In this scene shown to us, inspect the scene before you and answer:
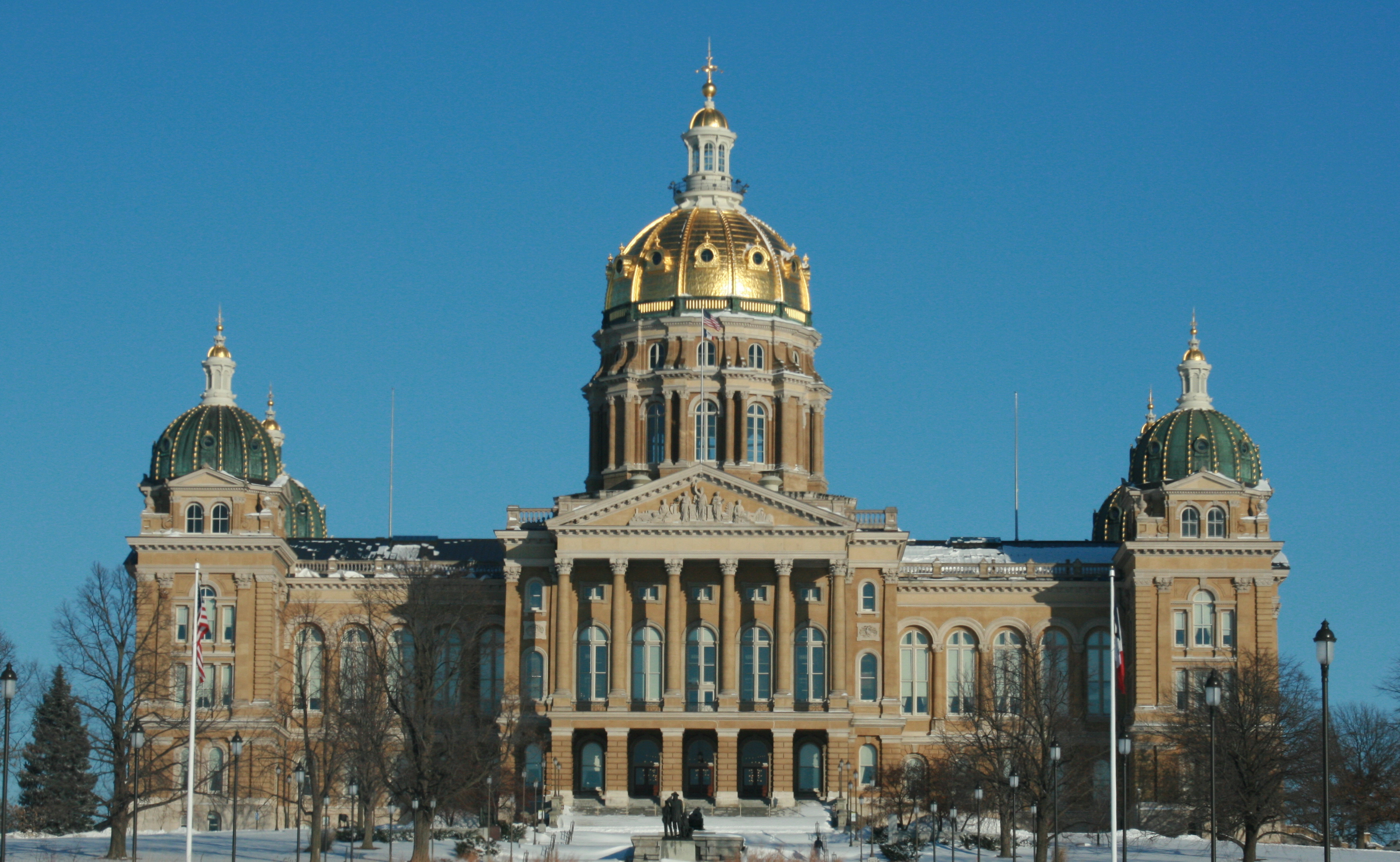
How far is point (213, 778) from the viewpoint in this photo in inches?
4498

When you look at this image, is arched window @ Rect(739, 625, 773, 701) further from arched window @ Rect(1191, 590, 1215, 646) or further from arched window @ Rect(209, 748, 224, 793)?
arched window @ Rect(209, 748, 224, 793)

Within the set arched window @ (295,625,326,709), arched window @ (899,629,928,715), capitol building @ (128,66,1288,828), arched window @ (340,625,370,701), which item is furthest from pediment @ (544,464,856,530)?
arched window @ (295,625,326,709)

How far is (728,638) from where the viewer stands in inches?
4434

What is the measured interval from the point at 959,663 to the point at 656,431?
17133mm

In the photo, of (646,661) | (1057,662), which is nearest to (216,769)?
(646,661)

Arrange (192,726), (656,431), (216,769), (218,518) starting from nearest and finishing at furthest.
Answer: (192,726), (216,769), (218,518), (656,431)

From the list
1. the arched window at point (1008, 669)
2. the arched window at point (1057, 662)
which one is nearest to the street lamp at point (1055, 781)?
the arched window at point (1008, 669)

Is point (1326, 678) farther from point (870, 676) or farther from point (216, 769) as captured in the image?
point (216, 769)

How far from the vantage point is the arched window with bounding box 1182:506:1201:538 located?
115062 millimetres

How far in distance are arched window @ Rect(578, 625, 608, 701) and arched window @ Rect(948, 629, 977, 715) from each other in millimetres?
16196

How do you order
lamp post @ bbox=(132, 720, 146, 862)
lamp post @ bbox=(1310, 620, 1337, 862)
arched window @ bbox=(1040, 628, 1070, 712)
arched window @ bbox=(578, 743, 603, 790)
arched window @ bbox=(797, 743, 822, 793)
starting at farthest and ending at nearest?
arched window @ bbox=(797, 743, 822, 793) < arched window @ bbox=(578, 743, 603, 790) < arched window @ bbox=(1040, 628, 1070, 712) < lamp post @ bbox=(132, 720, 146, 862) < lamp post @ bbox=(1310, 620, 1337, 862)

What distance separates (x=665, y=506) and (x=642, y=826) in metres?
15.0

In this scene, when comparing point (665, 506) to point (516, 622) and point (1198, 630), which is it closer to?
point (516, 622)

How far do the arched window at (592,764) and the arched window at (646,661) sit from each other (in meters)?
2.95
